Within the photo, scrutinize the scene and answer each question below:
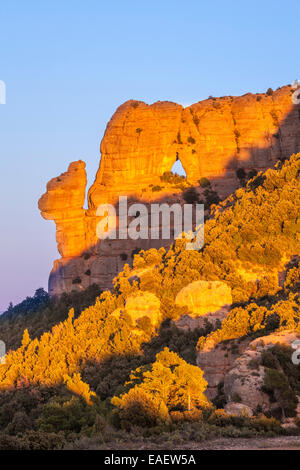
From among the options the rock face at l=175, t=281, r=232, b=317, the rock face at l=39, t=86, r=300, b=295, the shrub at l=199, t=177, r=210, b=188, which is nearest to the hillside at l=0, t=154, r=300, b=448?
the rock face at l=175, t=281, r=232, b=317

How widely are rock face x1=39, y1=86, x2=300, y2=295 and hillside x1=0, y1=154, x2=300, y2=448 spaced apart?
36.8 ft

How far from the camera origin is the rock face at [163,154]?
224 feet

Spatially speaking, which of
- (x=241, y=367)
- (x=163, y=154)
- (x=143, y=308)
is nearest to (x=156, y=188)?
(x=163, y=154)

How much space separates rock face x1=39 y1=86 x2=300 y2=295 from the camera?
68.2m

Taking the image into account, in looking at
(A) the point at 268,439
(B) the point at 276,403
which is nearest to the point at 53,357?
(B) the point at 276,403

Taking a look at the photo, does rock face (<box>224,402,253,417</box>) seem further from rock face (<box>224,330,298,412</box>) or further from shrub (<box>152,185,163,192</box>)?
shrub (<box>152,185,163,192</box>)

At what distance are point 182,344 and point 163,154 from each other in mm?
29965

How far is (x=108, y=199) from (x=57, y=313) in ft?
36.7

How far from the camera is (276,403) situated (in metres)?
31.3

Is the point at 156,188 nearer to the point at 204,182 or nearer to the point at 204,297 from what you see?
the point at 204,182

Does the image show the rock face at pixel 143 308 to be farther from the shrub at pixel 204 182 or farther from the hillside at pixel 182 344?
the shrub at pixel 204 182

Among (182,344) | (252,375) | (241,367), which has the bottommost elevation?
(252,375)

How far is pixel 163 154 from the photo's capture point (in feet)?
228
